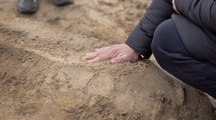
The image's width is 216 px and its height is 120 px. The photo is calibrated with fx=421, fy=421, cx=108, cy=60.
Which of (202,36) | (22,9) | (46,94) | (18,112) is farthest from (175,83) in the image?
(22,9)

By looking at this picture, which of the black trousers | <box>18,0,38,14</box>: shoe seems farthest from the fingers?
<box>18,0,38,14</box>: shoe

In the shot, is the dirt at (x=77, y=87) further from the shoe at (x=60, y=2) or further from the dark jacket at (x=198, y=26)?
the shoe at (x=60, y=2)

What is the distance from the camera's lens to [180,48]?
2055 millimetres

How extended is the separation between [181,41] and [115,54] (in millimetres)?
479

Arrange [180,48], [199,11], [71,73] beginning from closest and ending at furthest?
[199,11] → [180,48] → [71,73]

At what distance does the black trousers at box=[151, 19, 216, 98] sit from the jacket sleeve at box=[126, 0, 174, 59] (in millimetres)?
113

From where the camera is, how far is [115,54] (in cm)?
241

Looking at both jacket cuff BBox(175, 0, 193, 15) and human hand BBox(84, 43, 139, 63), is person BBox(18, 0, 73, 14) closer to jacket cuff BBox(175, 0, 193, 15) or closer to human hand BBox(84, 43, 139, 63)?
human hand BBox(84, 43, 139, 63)

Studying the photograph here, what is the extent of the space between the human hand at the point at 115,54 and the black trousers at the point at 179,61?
0.20 m

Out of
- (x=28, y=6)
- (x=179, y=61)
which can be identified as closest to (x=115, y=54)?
(x=179, y=61)

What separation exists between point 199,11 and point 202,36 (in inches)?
4.8

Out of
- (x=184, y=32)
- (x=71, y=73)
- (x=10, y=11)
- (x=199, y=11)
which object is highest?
(x=199, y=11)

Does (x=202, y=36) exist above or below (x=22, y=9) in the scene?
above

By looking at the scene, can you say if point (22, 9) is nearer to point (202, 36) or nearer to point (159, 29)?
point (159, 29)
